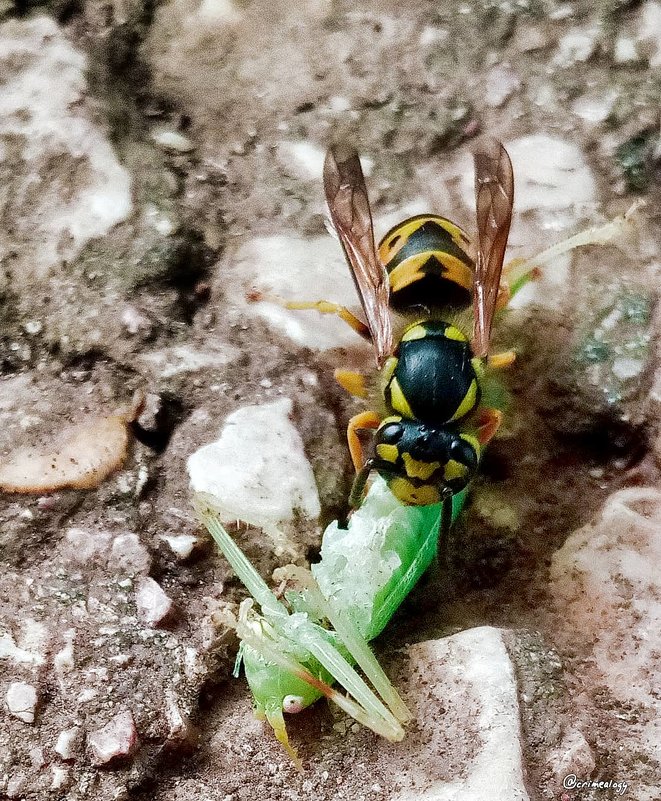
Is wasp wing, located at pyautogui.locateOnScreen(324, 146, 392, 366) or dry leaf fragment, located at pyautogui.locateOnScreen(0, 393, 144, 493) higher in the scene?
wasp wing, located at pyautogui.locateOnScreen(324, 146, 392, 366)

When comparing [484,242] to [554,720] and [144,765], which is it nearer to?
[554,720]

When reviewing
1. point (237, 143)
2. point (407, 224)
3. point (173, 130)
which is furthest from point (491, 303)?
point (173, 130)

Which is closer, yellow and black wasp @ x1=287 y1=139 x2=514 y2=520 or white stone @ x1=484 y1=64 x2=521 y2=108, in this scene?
yellow and black wasp @ x1=287 y1=139 x2=514 y2=520

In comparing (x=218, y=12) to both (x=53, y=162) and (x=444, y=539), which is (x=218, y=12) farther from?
(x=444, y=539)

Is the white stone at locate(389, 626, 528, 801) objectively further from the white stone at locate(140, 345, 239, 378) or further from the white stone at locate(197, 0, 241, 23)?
the white stone at locate(197, 0, 241, 23)

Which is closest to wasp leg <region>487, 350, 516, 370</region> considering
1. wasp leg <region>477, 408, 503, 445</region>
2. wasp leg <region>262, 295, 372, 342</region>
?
wasp leg <region>477, 408, 503, 445</region>
